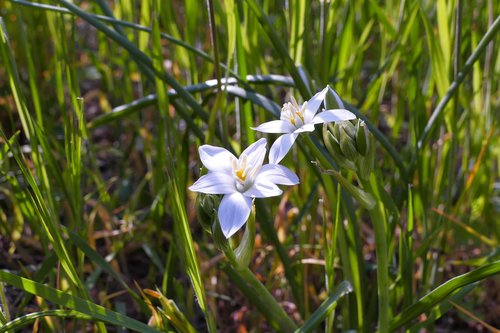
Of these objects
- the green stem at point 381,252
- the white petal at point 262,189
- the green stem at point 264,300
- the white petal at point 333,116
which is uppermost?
the white petal at point 333,116

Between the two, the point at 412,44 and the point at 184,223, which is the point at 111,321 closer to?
the point at 184,223

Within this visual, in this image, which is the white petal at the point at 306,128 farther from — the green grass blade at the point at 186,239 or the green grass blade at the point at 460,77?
the green grass blade at the point at 460,77

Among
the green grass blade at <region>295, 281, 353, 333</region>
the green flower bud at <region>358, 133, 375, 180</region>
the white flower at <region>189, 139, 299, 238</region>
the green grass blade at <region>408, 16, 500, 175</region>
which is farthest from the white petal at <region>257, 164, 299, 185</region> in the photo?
the green grass blade at <region>408, 16, 500, 175</region>

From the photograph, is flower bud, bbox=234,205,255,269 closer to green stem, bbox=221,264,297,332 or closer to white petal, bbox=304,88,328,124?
green stem, bbox=221,264,297,332

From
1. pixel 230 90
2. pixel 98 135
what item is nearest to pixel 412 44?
pixel 230 90

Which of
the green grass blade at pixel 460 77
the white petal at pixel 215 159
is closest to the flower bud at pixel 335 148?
the white petal at pixel 215 159

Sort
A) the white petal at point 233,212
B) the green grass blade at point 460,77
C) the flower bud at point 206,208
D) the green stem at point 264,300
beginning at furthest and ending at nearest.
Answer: the green grass blade at point 460,77, the green stem at point 264,300, the flower bud at point 206,208, the white petal at point 233,212

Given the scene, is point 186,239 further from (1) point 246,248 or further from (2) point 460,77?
(2) point 460,77
